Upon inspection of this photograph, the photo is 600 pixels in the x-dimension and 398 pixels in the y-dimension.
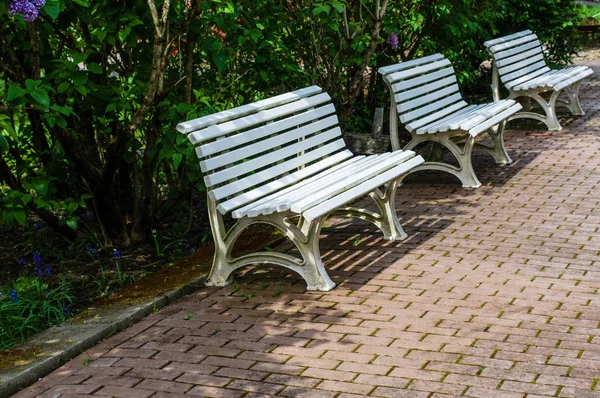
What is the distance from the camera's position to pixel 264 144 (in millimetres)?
6359

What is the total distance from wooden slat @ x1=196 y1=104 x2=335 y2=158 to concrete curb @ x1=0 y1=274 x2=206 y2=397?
902 mm

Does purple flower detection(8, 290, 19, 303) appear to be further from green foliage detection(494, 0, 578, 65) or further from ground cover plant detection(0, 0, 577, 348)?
green foliage detection(494, 0, 578, 65)

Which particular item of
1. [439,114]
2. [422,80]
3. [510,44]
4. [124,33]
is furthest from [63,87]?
[510,44]

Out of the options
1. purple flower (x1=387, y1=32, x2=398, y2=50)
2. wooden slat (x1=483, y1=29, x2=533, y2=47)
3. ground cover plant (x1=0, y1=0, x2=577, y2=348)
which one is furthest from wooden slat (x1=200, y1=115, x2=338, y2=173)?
wooden slat (x1=483, y1=29, x2=533, y2=47)

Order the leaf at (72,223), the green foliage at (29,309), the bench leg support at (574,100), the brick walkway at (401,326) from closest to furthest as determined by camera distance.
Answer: the brick walkway at (401,326)
the green foliage at (29,309)
the leaf at (72,223)
the bench leg support at (574,100)

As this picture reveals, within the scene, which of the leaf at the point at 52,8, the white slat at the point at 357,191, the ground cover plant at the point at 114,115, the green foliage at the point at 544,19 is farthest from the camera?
the green foliage at the point at 544,19

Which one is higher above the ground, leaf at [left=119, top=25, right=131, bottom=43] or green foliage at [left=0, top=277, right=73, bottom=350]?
leaf at [left=119, top=25, right=131, bottom=43]

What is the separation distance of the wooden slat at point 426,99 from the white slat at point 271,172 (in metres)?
1.21

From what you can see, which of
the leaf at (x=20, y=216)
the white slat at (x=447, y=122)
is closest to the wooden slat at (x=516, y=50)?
the white slat at (x=447, y=122)

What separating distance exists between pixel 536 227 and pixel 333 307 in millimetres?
2228

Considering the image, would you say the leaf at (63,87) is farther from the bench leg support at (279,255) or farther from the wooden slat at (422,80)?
the wooden slat at (422,80)

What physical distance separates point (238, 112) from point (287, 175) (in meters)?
0.66

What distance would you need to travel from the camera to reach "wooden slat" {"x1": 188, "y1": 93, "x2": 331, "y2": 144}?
578 cm

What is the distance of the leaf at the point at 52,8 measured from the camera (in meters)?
5.17
